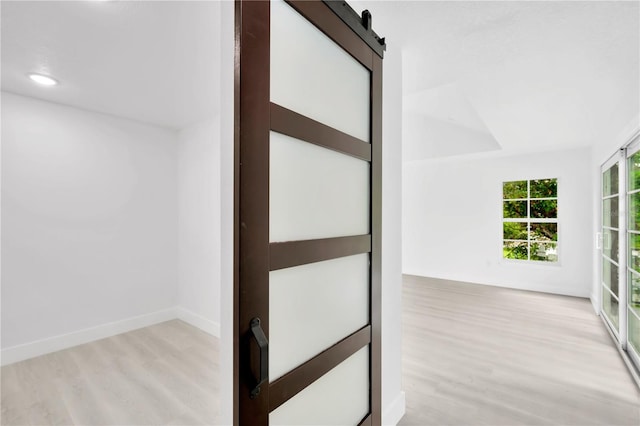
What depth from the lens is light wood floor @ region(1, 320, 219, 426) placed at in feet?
6.92

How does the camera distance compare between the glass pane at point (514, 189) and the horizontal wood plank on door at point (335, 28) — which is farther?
the glass pane at point (514, 189)

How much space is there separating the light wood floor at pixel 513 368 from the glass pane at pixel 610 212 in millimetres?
1210

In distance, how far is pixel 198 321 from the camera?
12.2 ft

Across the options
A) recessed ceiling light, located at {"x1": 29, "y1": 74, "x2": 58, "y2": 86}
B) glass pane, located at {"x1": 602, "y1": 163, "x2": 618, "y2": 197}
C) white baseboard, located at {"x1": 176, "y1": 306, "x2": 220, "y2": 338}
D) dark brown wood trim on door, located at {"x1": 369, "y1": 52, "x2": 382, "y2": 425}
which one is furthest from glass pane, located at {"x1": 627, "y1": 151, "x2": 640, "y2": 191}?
recessed ceiling light, located at {"x1": 29, "y1": 74, "x2": 58, "y2": 86}

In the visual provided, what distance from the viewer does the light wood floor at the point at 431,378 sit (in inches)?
81.7

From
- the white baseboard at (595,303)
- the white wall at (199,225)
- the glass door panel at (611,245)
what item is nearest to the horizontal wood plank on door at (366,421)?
the white wall at (199,225)

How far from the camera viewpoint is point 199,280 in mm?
3736

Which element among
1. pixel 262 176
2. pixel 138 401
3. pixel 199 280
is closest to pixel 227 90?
pixel 262 176

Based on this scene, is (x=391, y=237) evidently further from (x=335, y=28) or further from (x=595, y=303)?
(x=595, y=303)

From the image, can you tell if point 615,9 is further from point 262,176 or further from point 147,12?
point 147,12

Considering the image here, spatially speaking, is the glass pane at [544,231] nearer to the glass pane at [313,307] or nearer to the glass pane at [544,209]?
the glass pane at [544,209]

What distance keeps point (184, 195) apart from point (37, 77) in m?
1.78

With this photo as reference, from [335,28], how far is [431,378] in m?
2.55

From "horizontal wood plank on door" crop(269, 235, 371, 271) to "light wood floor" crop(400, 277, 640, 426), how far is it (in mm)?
1370
